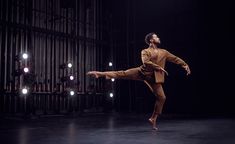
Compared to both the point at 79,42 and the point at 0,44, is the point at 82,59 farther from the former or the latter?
the point at 0,44

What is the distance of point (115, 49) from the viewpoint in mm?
11961

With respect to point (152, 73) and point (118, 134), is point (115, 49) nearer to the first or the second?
point (152, 73)

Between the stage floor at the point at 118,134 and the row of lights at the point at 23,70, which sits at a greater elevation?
the row of lights at the point at 23,70

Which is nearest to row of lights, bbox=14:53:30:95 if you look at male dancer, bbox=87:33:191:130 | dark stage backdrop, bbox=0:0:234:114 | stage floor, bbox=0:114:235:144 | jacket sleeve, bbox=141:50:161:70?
dark stage backdrop, bbox=0:0:234:114

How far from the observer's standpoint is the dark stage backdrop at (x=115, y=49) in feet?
31.1

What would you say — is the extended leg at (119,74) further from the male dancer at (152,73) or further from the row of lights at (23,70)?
the row of lights at (23,70)

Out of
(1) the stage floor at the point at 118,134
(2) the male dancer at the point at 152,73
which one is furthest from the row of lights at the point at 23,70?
(2) the male dancer at the point at 152,73

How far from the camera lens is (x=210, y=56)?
32.6ft

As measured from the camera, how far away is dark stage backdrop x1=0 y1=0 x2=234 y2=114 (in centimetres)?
947

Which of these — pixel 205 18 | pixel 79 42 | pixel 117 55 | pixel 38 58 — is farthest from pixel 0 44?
pixel 205 18

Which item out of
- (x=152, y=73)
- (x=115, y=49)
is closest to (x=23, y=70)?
(x=115, y=49)

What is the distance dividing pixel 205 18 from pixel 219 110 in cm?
268

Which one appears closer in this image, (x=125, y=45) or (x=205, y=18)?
(x=205, y=18)

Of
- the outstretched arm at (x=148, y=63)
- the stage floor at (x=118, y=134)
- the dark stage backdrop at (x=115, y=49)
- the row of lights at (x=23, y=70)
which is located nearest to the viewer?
the stage floor at (x=118, y=134)
